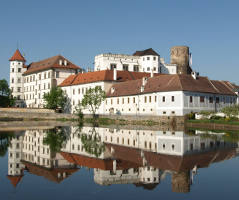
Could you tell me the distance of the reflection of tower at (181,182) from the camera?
12.8 metres

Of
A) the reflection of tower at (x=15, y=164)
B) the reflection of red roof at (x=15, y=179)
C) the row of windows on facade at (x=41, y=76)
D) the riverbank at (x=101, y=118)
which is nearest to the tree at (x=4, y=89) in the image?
the row of windows on facade at (x=41, y=76)

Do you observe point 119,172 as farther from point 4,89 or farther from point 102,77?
point 4,89

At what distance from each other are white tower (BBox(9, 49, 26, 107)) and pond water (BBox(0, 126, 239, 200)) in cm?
→ 8461

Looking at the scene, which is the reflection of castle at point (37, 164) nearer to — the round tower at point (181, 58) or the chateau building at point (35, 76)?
the chateau building at point (35, 76)

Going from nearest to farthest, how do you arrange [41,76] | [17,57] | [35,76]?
[41,76], [35,76], [17,57]

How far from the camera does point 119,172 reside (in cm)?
1577

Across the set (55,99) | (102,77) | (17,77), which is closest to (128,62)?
(102,77)

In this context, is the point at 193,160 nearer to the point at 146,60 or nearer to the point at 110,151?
the point at 110,151

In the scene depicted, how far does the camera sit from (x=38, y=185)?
13.7m

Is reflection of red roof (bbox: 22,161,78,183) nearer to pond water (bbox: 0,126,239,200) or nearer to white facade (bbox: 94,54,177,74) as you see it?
pond water (bbox: 0,126,239,200)

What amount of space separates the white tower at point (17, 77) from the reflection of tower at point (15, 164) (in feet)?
268

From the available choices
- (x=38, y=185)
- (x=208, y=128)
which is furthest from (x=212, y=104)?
(x=38, y=185)

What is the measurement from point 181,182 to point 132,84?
53.0 meters

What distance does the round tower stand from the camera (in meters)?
104
